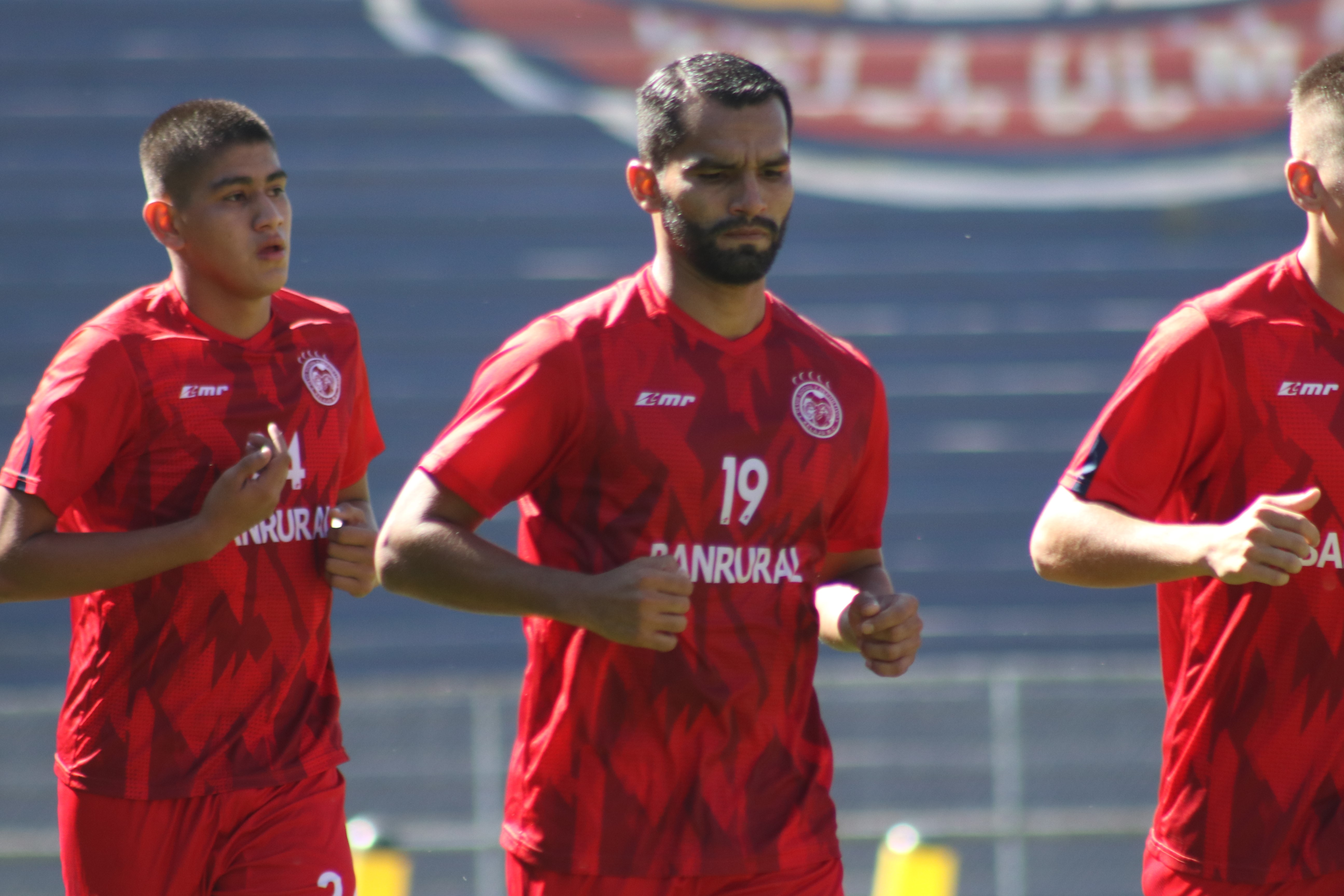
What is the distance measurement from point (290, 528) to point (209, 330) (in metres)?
0.43

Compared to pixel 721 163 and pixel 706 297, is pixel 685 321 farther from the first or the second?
pixel 721 163

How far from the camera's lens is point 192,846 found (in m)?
3.06

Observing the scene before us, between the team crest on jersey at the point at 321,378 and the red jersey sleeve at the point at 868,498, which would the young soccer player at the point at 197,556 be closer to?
the team crest on jersey at the point at 321,378

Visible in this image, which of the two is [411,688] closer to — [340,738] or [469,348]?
[469,348]

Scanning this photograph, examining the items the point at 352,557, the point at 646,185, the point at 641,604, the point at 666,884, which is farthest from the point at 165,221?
the point at 666,884

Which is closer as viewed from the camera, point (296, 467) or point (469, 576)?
point (469, 576)

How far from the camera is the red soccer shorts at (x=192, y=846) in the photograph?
305 centimetres

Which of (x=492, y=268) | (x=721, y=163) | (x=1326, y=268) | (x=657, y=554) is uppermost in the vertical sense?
(x=492, y=268)

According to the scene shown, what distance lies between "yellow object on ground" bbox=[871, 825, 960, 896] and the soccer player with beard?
2971 millimetres

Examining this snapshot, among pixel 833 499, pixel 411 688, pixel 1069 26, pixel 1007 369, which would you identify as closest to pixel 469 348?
pixel 411 688

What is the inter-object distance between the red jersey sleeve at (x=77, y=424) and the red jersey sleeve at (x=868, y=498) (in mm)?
1347

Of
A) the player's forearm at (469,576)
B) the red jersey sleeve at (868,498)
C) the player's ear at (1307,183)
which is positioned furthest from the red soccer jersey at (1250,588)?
the player's forearm at (469,576)

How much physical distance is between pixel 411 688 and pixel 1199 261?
4.10 metres

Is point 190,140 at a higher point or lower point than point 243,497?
higher
